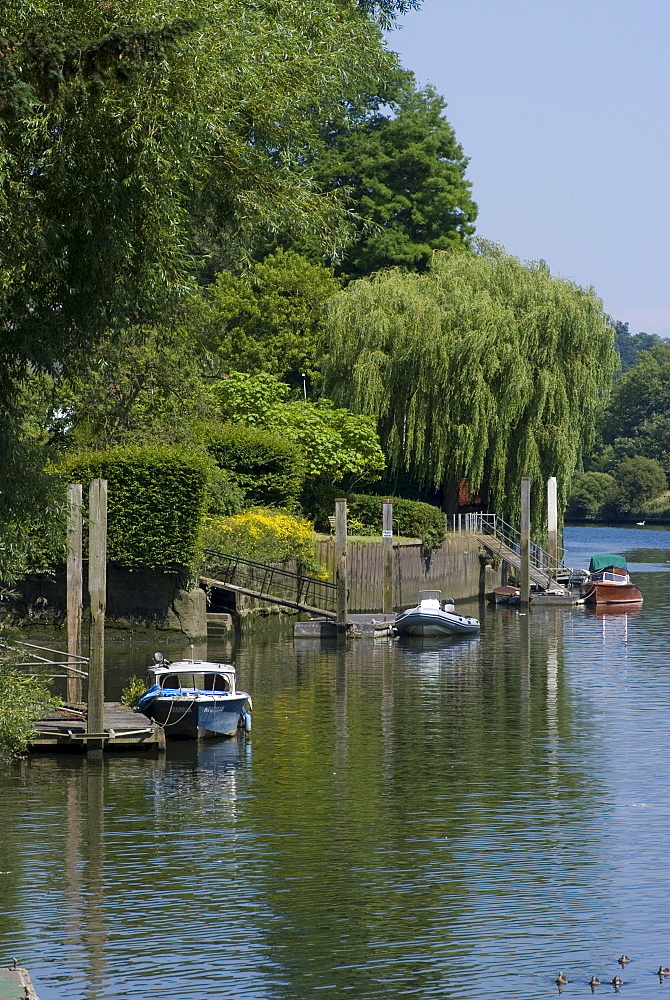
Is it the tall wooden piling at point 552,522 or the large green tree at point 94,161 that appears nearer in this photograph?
the large green tree at point 94,161

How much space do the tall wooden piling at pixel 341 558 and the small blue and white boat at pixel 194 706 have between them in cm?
1421

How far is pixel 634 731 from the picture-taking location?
26.3m

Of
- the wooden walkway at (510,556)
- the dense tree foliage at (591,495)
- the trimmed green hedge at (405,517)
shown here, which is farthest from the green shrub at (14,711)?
the dense tree foliage at (591,495)

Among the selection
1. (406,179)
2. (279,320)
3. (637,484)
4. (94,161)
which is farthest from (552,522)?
(637,484)

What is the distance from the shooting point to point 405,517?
2064 inches

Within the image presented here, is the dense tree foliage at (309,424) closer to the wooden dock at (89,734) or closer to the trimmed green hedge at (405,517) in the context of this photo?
the trimmed green hedge at (405,517)

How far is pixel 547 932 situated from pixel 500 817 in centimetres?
469

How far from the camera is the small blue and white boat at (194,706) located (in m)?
24.6

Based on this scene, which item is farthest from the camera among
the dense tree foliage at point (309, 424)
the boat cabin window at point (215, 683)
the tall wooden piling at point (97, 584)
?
the dense tree foliage at point (309, 424)

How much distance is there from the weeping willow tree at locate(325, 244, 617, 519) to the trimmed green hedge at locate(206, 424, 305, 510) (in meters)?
8.14

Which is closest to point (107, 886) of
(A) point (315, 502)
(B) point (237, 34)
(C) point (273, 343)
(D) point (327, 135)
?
(B) point (237, 34)

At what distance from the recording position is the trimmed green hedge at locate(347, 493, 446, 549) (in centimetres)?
5231

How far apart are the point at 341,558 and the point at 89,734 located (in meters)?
18.1

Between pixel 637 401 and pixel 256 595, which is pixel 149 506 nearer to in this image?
pixel 256 595
